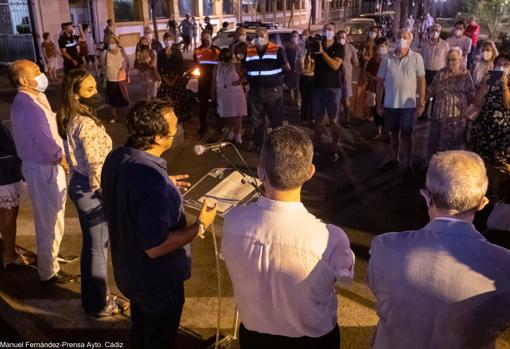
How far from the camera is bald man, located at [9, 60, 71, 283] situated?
12.5ft

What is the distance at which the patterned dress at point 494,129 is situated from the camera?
17.3 ft

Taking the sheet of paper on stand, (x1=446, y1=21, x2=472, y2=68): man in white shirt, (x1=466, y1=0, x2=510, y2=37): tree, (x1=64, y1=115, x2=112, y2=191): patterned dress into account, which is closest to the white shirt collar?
the sheet of paper on stand

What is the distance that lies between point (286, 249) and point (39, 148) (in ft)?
8.55

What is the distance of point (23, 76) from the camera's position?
3.88 meters

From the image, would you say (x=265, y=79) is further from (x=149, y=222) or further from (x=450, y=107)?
(x=149, y=222)

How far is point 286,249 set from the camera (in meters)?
2.04

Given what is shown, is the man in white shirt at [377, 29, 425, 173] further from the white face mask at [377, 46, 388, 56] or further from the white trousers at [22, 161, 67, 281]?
the white trousers at [22, 161, 67, 281]

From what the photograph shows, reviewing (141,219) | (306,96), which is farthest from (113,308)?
(306,96)

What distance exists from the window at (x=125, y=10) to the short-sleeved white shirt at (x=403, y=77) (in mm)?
18046

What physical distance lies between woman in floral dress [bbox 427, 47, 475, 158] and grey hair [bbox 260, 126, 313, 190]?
16.9 ft

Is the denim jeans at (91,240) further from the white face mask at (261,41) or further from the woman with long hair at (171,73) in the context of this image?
the woman with long hair at (171,73)

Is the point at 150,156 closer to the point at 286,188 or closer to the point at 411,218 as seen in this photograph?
the point at 286,188

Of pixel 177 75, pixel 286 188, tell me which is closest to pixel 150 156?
pixel 286 188

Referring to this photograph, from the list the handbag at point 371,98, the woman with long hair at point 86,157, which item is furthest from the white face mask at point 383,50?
the woman with long hair at point 86,157
